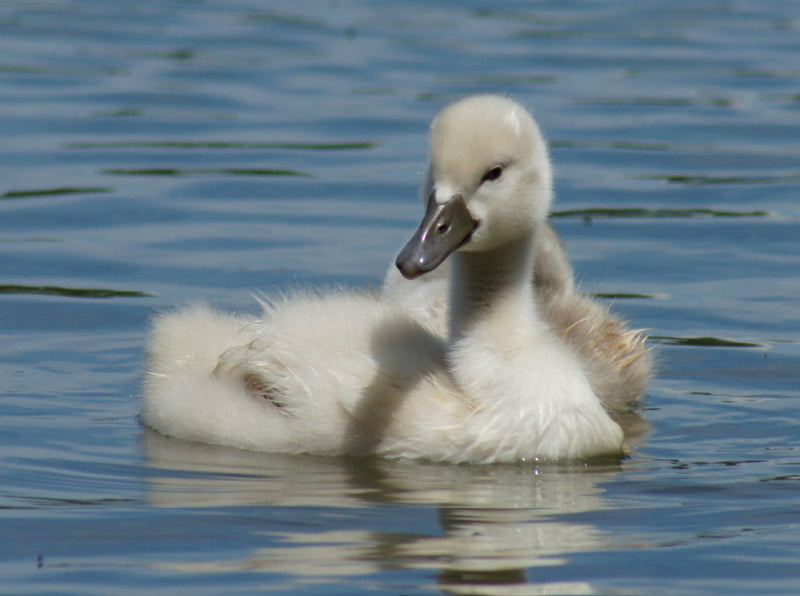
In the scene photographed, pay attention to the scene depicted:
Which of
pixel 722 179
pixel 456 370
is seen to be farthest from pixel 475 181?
pixel 722 179

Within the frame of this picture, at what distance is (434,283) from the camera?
7875mm

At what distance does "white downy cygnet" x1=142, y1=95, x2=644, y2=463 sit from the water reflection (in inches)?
3.6

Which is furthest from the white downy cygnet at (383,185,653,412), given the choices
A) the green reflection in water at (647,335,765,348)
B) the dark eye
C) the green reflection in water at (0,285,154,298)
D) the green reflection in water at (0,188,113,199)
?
the green reflection in water at (0,188,113,199)

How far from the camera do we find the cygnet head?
613cm

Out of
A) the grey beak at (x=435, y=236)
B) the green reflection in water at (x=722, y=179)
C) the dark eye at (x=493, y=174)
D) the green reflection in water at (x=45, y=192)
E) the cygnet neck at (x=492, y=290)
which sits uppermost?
the dark eye at (x=493, y=174)

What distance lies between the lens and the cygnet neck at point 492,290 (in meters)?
6.56

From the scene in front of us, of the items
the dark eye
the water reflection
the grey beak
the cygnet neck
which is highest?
the dark eye

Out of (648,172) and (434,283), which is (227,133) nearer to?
(648,172)

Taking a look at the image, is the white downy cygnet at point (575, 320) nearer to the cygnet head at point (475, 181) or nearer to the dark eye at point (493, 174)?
the cygnet head at point (475, 181)

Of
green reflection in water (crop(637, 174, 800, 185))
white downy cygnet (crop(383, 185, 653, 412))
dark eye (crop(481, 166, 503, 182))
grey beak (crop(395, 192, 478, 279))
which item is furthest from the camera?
green reflection in water (crop(637, 174, 800, 185))

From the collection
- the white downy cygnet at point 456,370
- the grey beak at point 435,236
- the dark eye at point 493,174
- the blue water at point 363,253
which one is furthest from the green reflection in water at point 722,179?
the grey beak at point 435,236

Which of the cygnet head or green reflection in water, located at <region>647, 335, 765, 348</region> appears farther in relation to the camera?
green reflection in water, located at <region>647, 335, 765, 348</region>

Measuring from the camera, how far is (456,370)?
6.56 meters

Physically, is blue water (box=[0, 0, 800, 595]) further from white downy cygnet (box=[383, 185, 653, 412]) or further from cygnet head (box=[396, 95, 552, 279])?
cygnet head (box=[396, 95, 552, 279])
